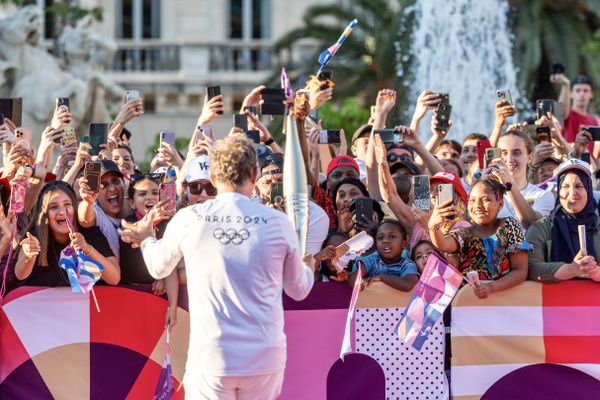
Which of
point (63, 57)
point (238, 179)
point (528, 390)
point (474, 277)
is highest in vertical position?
point (63, 57)

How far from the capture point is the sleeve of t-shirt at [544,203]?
9602 millimetres

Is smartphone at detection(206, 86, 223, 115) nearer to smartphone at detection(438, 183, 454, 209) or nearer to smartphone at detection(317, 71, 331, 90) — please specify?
smartphone at detection(317, 71, 331, 90)

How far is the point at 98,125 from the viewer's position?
9812 mm

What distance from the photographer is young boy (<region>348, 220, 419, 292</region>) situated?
8547mm

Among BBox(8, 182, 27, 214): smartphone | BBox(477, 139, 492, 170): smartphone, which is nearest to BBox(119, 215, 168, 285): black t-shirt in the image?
BBox(8, 182, 27, 214): smartphone

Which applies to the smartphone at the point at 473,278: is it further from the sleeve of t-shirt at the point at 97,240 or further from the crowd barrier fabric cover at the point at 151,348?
the sleeve of t-shirt at the point at 97,240

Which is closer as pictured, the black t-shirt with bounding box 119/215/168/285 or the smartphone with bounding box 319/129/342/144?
the black t-shirt with bounding box 119/215/168/285

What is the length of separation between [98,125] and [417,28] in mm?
15080

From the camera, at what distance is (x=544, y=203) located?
31.7 feet

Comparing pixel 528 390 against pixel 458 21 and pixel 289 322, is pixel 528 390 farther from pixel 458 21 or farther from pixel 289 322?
pixel 458 21

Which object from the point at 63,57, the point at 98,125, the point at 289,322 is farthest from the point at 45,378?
the point at 63,57

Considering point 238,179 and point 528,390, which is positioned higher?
point 238,179

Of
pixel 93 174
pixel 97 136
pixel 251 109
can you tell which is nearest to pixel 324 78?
pixel 251 109

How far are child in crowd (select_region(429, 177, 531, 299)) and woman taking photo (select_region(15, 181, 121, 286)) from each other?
1941 mm
